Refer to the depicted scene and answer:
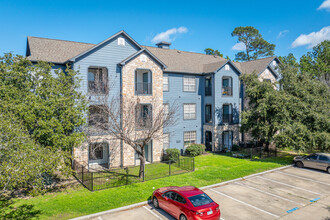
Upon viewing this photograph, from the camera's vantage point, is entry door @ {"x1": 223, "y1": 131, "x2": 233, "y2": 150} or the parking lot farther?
entry door @ {"x1": 223, "y1": 131, "x2": 233, "y2": 150}

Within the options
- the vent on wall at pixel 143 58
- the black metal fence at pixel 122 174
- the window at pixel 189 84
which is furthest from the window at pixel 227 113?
the vent on wall at pixel 143 58

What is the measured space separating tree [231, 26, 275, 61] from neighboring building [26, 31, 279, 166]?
32.3 m

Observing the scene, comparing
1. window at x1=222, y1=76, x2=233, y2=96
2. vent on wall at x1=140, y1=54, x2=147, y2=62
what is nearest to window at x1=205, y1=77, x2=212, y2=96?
window at x1=222, y1=76, x2=233, y2=96

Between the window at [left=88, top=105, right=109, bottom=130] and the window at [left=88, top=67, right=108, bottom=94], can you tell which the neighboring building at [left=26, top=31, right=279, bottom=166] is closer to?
the window at [left=88, top=67, right=108, bottom=94]

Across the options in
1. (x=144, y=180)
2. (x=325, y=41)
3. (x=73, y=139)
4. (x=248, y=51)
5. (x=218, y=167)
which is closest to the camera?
(x=73, y=139)

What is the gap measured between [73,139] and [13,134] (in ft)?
22.2

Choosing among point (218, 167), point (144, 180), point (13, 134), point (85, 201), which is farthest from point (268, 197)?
point (13, 134)

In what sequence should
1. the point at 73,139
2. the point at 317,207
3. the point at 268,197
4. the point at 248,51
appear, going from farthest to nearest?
the point at 248,51, the point at 73,139, the point at 268,197, the point at 317,207

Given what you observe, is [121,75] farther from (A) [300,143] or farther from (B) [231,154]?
(A) [300,143]

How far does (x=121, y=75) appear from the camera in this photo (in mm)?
21344

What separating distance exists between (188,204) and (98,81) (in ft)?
38.8

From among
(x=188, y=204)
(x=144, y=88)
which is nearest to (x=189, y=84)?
(x=144, y=88)

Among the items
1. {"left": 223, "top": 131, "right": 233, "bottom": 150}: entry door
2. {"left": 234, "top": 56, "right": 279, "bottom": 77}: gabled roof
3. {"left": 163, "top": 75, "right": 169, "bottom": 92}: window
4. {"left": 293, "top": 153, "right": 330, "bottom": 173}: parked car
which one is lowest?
{"left": 293, "top": 153, "right": 330, "bottom": 173}: parked car

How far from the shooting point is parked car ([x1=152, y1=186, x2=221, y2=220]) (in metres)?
10.5
